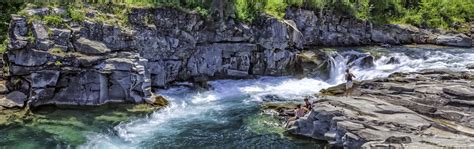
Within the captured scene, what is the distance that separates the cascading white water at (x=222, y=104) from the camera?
866 inches

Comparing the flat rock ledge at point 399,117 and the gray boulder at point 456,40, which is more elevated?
the gray boulder at point 456,40

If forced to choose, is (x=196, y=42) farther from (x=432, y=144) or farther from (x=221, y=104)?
(x=432, y=144)

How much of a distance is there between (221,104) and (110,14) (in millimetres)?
9628

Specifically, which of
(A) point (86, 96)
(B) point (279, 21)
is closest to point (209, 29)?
(B) point (279, 21)

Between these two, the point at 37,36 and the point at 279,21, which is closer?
the point at 37,36

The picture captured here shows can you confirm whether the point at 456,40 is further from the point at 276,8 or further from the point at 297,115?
the point at 297,115

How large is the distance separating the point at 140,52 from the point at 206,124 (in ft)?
27.7

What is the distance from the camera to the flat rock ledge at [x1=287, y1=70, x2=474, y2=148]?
1825 centimetres

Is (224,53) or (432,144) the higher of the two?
(224,53)

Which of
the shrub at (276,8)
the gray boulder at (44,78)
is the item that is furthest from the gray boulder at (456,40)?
the gray boulder at (44,78)

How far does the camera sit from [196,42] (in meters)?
33.0

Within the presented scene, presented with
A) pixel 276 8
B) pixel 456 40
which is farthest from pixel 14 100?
pixel 456 40

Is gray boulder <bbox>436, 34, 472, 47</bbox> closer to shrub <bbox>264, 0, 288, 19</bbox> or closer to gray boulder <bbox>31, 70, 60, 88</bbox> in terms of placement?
shrub <bbox>264, 0, 288, 19</bbox>

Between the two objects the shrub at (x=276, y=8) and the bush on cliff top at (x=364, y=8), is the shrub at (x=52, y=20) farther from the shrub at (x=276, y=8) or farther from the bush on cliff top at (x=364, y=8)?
the shrub at (x=276, y=8)
